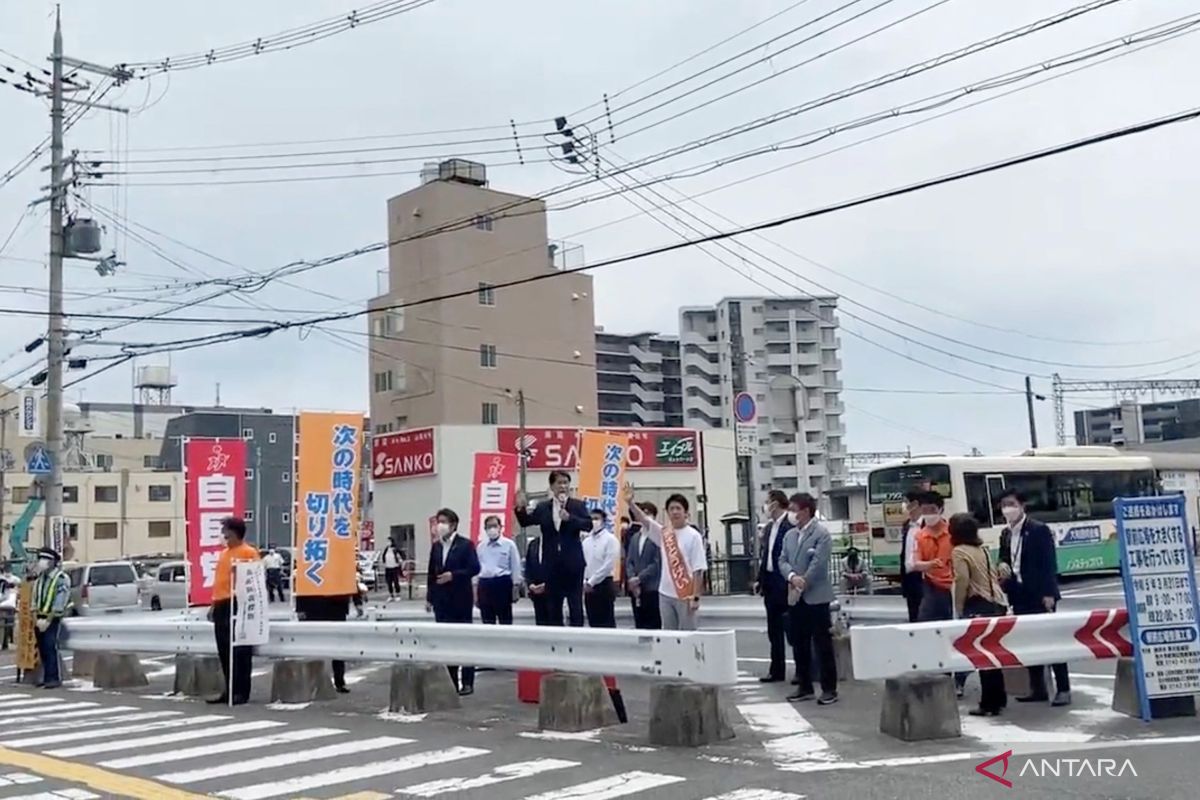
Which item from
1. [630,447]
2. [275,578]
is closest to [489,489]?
[275,578]

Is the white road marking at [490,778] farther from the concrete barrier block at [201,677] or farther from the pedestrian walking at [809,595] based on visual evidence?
the concrete barrier block at [201,677]

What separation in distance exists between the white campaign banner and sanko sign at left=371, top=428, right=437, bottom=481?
37.6m

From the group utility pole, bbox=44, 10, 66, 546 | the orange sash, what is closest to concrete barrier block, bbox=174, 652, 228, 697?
the orange sash

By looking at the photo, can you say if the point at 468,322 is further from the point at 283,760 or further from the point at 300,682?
the point at 283,760

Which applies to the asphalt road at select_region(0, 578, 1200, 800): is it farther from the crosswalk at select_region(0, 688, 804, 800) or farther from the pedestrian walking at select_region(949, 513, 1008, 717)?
the pedestrian walking at select_region(949, 513, 1008, 717)

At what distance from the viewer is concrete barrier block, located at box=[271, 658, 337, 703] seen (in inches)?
497

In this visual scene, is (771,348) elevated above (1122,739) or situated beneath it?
elevated above

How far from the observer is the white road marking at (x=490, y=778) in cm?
789

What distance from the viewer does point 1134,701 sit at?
9.42 metres

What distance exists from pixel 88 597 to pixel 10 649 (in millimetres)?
7605

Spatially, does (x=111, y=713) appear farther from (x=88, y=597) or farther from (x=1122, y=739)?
(x=88, y=597)

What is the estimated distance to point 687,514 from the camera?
11805mm

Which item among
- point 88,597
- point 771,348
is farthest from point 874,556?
point 771,348

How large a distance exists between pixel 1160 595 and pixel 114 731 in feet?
30.3
